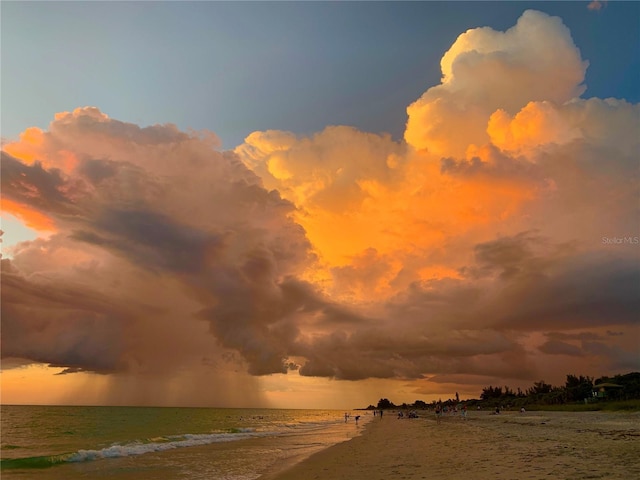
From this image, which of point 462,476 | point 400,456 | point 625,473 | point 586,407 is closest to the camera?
point 625,473

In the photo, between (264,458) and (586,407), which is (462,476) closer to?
(264,458)

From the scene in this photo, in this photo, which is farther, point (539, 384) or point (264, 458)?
point (539, 384)

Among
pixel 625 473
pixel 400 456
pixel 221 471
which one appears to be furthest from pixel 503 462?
pixel 221 471

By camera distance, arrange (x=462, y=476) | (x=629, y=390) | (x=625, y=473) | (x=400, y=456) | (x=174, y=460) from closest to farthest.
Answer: (x=625, y=473), (x=462, y=476), (x=400, y=456), (x=174, y=460), (x=629, y=390)

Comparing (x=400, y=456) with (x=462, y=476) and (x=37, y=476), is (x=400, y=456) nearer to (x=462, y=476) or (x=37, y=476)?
(x=462, y=476)

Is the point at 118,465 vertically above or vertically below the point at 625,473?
below

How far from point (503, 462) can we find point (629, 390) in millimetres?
86859

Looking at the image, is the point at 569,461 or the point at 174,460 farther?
the point at 174,460

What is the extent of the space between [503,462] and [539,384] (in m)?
182

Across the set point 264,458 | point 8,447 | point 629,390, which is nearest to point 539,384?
point 629,390

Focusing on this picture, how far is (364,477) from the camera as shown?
72.3 ft

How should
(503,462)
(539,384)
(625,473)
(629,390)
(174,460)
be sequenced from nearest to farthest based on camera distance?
(625,473), (503,462), (174,460), (629,390), (539,384)

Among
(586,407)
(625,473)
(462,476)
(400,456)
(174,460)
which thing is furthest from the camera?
(586,407)

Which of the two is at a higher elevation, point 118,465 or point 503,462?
point 503,462
